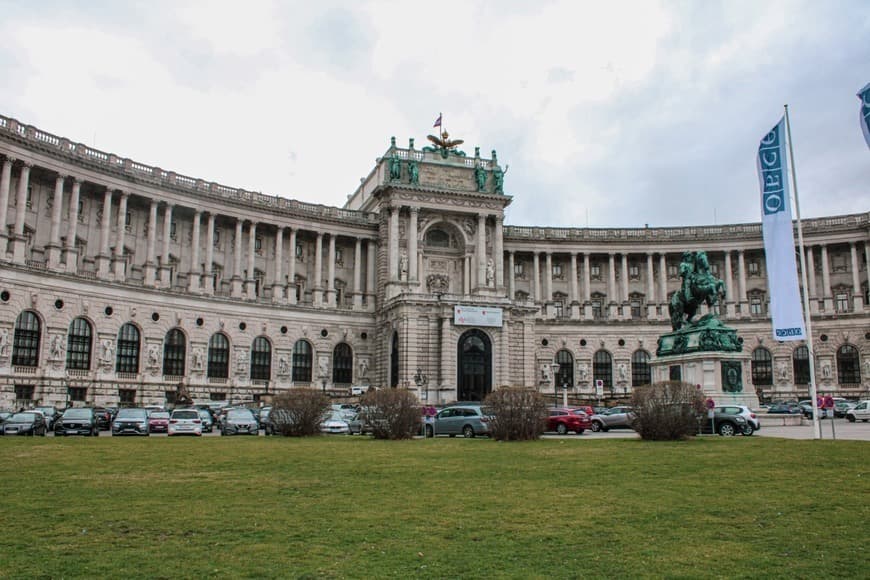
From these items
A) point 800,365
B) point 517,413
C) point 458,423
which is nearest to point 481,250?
point 800,365

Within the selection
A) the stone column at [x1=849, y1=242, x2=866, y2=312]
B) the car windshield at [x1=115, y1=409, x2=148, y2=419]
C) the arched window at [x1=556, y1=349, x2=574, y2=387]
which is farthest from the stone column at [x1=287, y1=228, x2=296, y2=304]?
the stone column at [x1=849, y1=242, x2=866, y2=312]

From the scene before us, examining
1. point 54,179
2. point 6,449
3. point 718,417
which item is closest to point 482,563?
point 6,449

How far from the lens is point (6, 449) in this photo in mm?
25734

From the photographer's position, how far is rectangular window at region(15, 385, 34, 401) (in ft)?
176

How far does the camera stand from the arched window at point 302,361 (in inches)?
2891

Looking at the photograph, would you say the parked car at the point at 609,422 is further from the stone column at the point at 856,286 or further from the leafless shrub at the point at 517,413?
the stone column at the point at 856,286

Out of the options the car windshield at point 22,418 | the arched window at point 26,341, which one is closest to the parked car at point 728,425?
the car windshield at point 22,418

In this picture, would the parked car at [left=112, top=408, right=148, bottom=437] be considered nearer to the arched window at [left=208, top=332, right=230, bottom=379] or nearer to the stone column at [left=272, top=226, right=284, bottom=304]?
the arched window at [left=208, top=332, right=230, bottom=379]

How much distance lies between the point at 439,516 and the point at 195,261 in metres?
59.5

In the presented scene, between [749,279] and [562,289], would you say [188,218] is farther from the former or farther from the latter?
[749,279]

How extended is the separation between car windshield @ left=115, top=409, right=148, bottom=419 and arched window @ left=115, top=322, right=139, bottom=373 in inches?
907

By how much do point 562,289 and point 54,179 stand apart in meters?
52.8

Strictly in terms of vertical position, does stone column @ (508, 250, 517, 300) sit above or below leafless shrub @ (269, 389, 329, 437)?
above

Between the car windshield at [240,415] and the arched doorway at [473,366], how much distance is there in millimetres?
32228
